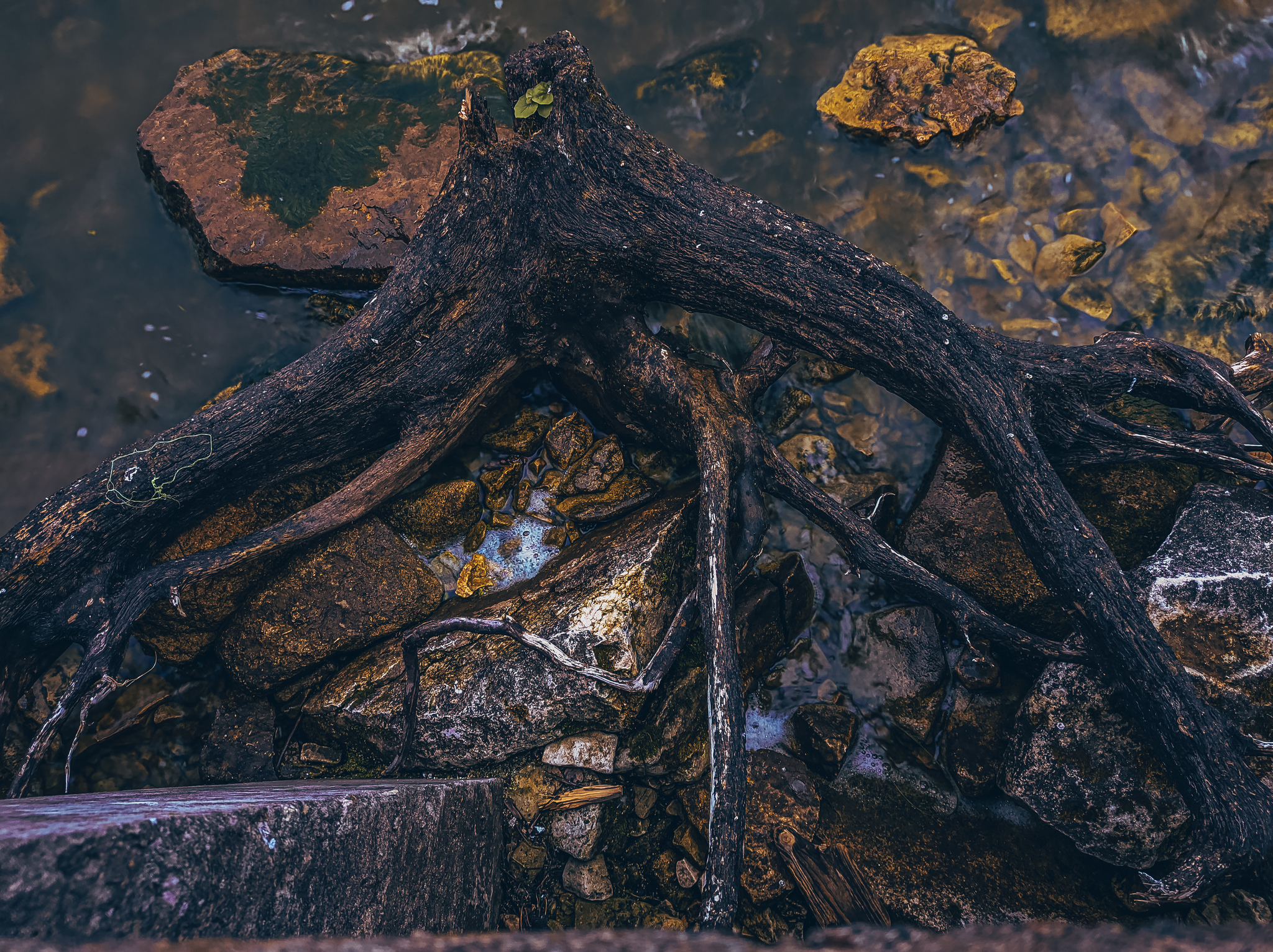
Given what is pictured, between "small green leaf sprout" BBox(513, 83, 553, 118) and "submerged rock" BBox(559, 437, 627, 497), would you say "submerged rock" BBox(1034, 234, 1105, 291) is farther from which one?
"small green leaf sprout" BBox(513, 83, 553, 118)

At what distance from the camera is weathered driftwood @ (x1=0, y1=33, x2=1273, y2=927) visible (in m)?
3.04

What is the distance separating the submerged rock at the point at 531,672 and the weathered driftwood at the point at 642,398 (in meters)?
0.34

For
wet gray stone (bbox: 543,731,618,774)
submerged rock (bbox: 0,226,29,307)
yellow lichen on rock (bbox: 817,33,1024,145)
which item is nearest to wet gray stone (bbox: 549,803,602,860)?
wet gray stone (bbox: 543,731,618,774)

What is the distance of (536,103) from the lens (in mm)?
3082

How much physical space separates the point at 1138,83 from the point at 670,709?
5533 millimetres

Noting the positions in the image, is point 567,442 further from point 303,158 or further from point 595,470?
point 303,158

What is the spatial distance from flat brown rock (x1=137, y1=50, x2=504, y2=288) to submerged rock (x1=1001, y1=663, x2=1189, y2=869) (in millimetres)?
4795

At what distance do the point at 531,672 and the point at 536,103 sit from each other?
303cm

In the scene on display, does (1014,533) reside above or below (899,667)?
above

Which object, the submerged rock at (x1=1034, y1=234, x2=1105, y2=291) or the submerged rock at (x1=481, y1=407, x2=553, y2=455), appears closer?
the submerged rock at (x1=481, y1=407, x2=553, y2=455)

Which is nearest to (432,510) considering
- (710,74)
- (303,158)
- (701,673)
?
(701,673)

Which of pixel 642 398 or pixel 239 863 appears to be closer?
pixel 239 863

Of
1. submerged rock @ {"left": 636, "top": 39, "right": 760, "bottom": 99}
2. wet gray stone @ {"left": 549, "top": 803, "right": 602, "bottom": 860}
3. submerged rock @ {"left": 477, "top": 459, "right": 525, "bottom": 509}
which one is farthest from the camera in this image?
submerged rock @ {"left": 636, "top": 39, "right": 760, "bottom": 99}

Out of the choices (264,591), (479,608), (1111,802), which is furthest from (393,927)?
(1111,802)
